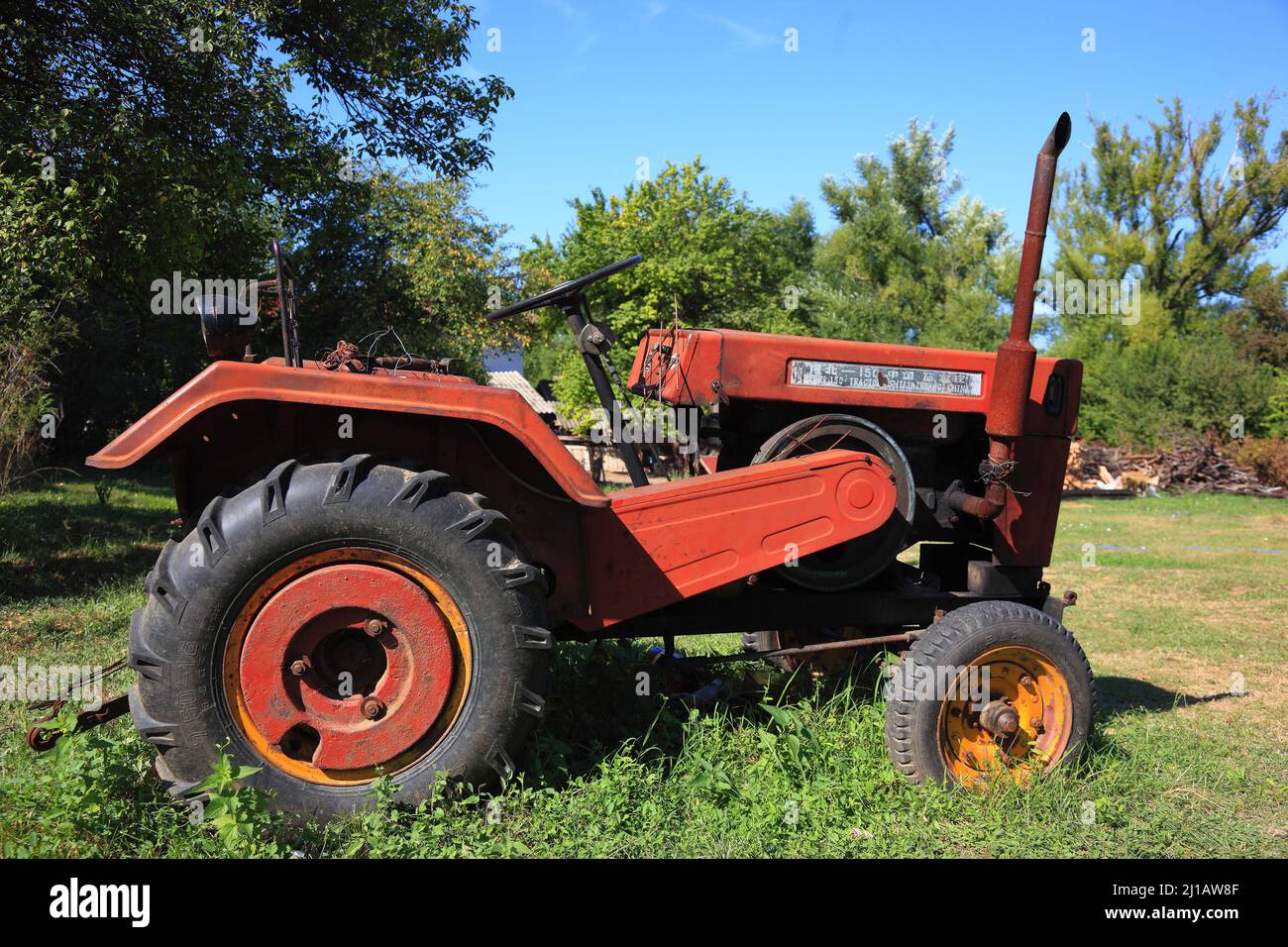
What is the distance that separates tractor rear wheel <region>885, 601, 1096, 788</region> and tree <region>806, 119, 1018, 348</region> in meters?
30.5

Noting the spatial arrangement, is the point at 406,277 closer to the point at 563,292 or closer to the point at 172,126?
the point at 172,126

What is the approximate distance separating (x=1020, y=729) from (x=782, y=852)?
1420mm

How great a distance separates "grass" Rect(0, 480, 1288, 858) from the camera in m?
3.05

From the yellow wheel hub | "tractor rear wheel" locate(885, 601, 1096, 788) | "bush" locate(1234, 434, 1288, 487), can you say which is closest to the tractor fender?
"tractor rear wheel" locate(885, 601, 1096, 788)

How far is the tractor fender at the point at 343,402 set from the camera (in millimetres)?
2996

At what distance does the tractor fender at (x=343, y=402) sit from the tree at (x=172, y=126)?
14.4ft

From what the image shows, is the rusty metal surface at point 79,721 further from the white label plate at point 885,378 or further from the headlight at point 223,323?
the white label plate at point 885,378

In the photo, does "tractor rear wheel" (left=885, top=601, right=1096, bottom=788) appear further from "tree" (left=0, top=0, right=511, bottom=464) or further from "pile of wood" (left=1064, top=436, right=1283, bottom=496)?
"pile of wood" (left=1064, top=436, right=1283, bottom=496)

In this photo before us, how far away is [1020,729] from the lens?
410 centimetres

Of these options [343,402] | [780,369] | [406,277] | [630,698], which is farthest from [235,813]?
[406,277]

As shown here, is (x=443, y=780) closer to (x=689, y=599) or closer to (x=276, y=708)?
(x=276, y=708)

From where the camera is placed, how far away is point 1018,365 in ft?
13.4

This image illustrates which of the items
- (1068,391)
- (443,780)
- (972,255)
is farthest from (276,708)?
(972,255)

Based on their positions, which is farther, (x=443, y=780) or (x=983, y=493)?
(x=983, y=493)
